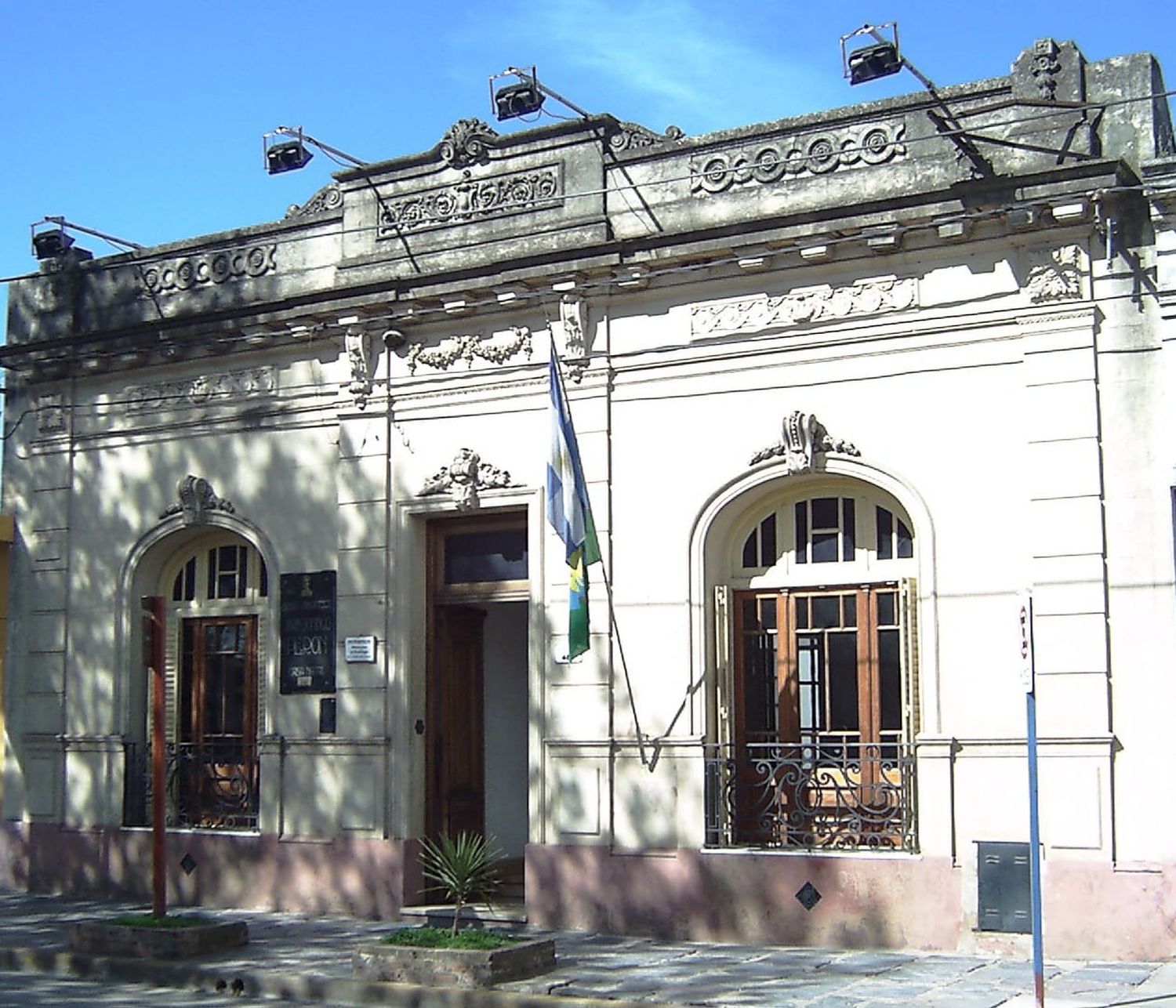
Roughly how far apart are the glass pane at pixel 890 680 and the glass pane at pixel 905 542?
641 mm

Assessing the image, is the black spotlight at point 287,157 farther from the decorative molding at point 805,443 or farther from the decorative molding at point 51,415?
the decorative molding at point 805,443

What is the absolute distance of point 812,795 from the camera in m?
13.2

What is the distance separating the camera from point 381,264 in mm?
15539

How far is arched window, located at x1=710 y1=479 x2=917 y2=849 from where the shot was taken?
508 inches

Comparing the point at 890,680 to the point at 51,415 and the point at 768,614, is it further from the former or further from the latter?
the point at 51,415

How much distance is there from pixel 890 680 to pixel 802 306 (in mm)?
3140

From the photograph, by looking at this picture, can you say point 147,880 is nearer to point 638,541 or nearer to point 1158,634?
point 638,541

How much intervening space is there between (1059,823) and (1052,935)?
2.67 ft

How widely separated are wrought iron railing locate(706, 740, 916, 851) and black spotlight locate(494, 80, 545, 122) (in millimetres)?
6015

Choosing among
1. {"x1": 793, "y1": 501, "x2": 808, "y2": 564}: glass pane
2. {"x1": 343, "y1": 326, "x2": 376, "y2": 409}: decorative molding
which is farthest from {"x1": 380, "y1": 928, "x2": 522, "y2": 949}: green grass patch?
{"x1": 343, "y1": 326, "x2": 376, "y2": 409}: decorative molding

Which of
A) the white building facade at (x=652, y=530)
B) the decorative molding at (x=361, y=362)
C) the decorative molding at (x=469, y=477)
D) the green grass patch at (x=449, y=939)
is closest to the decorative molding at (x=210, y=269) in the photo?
the white building facade at (x=652, y=530)

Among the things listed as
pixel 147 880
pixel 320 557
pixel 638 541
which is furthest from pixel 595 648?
pixel 147 880

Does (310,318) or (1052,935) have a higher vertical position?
(310,318)

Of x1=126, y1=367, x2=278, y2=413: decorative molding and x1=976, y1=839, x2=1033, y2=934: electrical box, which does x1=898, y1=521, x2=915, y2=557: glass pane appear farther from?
x1=126, y1=367, x2=278, y2=413: decorative molding
